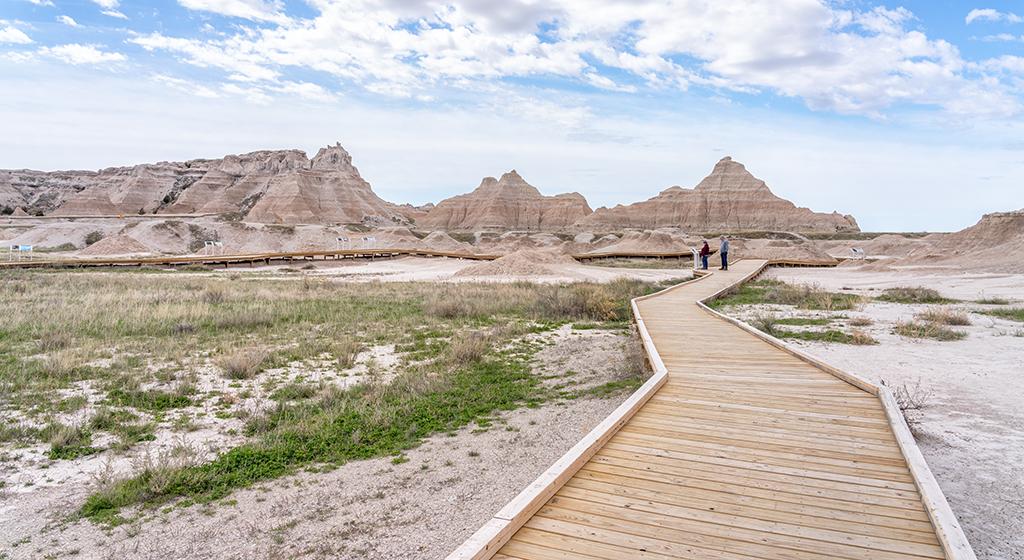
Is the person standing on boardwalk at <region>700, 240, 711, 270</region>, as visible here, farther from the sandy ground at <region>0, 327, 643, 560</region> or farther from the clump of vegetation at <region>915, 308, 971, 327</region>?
the sandy ground at <region>0, 327, 643, 560</region>

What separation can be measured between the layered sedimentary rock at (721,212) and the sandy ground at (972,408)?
314 feet

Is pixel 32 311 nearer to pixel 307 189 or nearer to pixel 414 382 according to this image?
pixel 414 382

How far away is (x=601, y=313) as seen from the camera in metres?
16.6

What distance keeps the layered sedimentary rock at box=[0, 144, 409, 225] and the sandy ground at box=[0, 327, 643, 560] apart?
8454 cm

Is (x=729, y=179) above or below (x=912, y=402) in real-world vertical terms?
above

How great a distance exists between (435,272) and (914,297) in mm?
25847

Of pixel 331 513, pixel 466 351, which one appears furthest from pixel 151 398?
pixel 466 351

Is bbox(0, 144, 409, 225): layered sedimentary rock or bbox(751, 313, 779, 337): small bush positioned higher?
bbox(0, 144, 409, 225): layered sedimentary rock

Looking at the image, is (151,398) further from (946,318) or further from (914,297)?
(914,297)

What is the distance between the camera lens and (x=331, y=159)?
126 metres

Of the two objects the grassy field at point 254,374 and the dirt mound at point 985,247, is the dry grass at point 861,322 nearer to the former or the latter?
the grassy field at point 254,374

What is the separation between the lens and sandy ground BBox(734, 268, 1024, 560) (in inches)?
198

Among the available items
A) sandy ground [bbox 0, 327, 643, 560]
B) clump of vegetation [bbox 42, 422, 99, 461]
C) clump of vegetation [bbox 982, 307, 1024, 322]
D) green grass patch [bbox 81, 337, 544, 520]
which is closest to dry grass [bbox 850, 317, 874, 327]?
clump of vegetation [bbox 982, 307, 1024, 322]

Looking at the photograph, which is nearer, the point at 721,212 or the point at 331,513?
the point at 331,513
